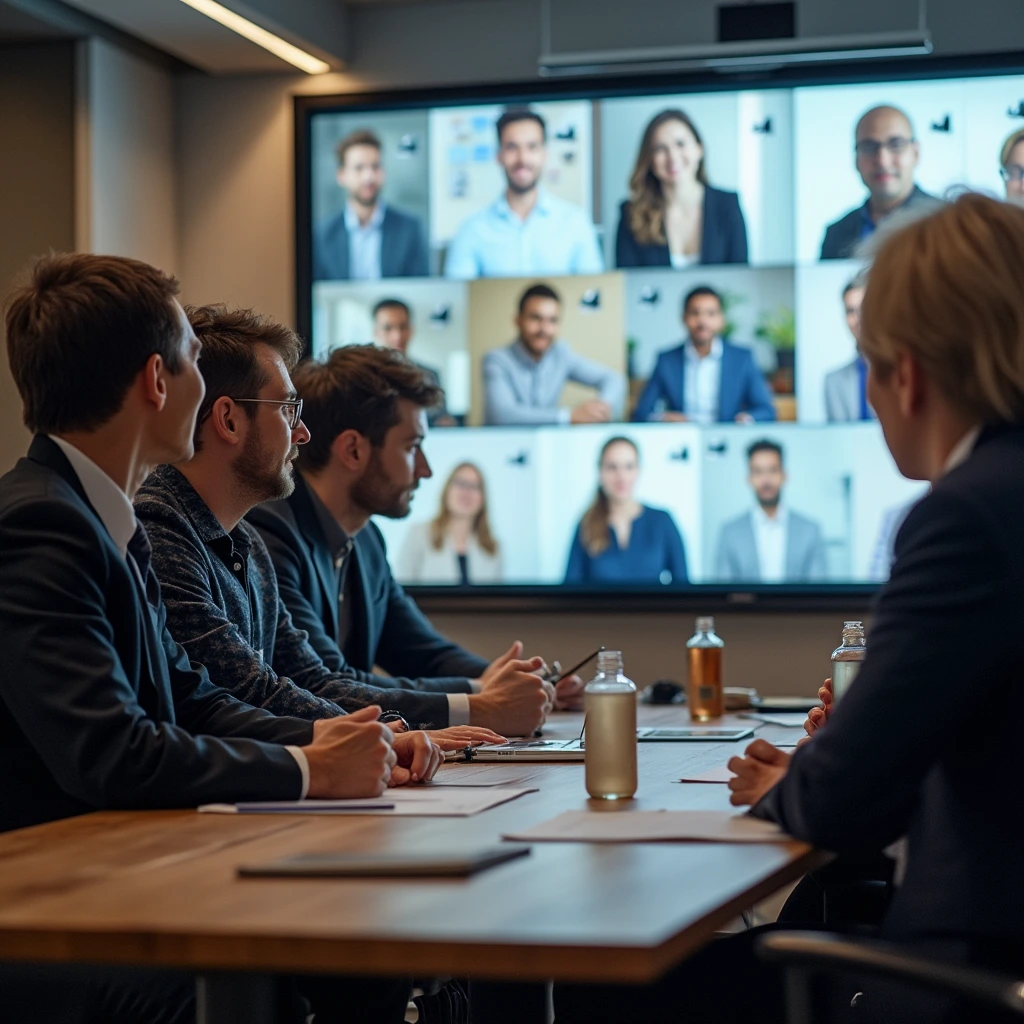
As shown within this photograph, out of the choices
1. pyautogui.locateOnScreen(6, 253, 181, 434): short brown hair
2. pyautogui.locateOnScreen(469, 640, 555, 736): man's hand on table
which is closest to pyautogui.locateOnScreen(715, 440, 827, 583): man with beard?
pyautogui.locateOnScreen(469, 640, 555, 736): man's hand on table

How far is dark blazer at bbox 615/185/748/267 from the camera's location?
470 cm

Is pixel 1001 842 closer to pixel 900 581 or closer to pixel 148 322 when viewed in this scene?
pixel 900 581

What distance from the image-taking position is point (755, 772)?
5.71ft

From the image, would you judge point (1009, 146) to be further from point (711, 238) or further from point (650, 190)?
point (650, 190)

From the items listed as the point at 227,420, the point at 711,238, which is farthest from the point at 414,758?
the point at 711,238

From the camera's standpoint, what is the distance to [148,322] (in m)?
1.96

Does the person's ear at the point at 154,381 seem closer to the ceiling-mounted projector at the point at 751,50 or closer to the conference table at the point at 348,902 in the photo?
the conference table at the point at 348,902

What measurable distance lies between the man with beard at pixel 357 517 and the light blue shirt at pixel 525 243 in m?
1.45

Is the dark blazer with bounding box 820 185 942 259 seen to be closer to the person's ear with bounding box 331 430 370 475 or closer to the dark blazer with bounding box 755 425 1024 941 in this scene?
the person's ear with bounding box 331 430 370 475

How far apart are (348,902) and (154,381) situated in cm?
97

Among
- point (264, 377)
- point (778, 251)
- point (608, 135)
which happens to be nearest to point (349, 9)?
point (608, 135)

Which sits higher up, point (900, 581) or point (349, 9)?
point (349, 9)

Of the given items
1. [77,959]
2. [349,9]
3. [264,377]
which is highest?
[349,9]

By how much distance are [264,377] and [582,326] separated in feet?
7.58
